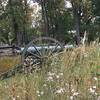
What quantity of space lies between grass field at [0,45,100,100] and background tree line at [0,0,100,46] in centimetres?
3017

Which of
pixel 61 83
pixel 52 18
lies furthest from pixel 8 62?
pixel 52 18

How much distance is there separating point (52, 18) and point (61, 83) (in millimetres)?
36898

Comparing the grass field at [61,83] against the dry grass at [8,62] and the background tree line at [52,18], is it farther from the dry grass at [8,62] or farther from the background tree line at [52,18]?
the background tree line at [52,18]

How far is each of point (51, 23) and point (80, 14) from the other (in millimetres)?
3180

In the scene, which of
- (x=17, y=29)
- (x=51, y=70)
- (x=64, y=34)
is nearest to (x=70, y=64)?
(x=51, y=70)

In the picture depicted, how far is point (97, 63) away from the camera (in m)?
5.66

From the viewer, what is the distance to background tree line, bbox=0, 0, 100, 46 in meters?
36.5

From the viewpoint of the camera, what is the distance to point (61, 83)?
169 inches

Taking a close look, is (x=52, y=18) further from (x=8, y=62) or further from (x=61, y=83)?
(x=61, y=83)

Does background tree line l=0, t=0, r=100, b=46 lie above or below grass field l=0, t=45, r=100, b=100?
below

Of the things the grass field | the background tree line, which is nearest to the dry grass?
the grass field

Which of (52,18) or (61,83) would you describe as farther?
(52,18)

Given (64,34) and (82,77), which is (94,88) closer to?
(82,77)

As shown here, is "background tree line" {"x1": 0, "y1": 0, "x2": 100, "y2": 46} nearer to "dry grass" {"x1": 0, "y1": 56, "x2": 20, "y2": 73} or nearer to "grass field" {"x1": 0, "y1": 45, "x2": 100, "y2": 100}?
"dry grass" {"x1": 0, "y1": 56, "x2": 20, "y2": 73}
